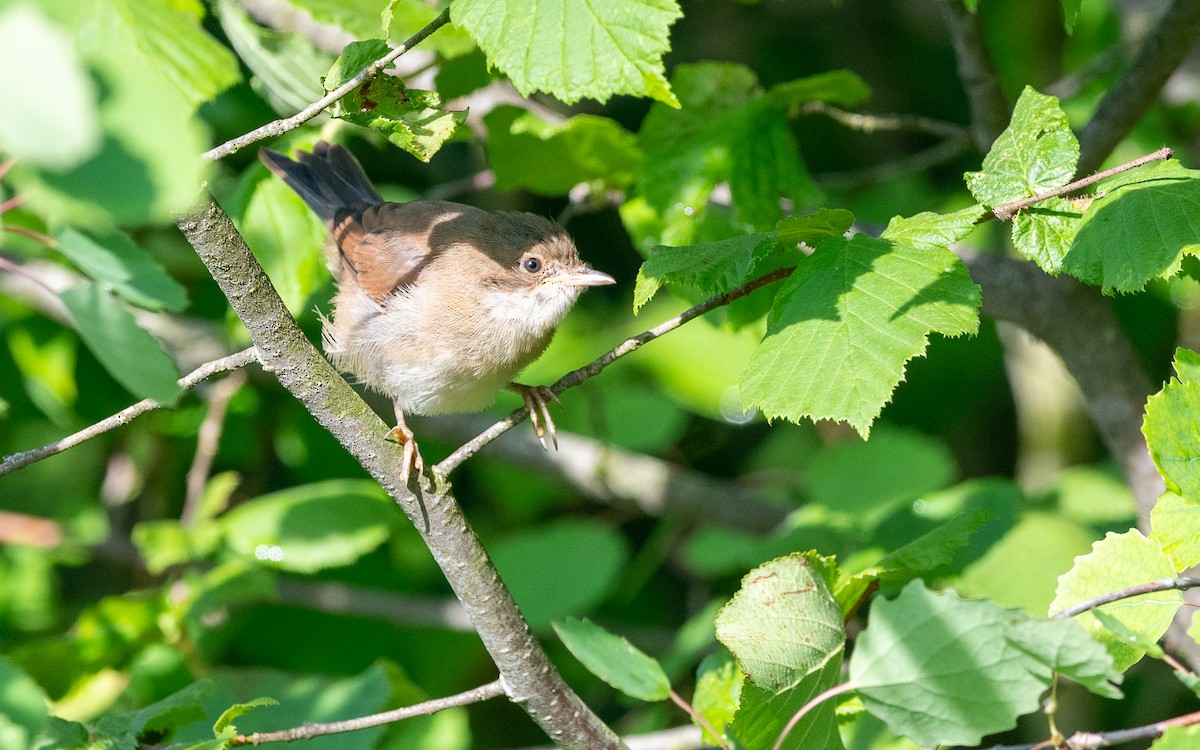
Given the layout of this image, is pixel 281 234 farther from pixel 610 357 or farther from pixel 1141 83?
pixel 1141 83

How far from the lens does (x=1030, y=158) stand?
6.06 ft

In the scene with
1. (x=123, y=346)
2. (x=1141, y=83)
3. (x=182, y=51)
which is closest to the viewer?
(x=123, y=346)

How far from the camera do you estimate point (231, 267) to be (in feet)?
5.58

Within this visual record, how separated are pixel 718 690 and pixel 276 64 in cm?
195

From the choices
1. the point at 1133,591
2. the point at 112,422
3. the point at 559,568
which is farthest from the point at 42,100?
the point at 559,568

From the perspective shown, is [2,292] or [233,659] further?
[233,659]

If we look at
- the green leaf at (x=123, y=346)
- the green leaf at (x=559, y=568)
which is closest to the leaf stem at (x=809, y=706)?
the green leaf at (x=123, y=346)

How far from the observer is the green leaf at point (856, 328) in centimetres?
176

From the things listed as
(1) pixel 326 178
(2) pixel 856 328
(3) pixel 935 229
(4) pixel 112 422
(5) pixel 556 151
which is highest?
(1) pixel 326 178

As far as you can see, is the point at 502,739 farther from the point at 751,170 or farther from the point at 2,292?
the point at 751,170

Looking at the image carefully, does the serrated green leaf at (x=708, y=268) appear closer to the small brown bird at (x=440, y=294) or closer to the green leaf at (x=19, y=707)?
the green leaf at (x=19, y=707)

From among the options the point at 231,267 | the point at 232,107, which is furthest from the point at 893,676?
the point at 232,107

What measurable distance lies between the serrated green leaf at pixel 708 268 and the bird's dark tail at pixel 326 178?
1.62m

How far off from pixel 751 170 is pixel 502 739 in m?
3.42
